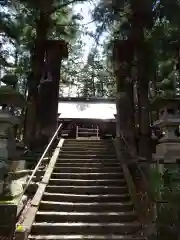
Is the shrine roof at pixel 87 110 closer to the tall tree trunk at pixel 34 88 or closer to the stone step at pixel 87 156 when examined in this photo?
the tall tree trunk at pixel 34 88

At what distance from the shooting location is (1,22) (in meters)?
11.3

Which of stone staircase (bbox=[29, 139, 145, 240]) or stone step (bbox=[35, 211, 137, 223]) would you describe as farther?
stone step (bbox=[35, 211, 137, 223])

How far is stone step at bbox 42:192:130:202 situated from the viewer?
7.38m

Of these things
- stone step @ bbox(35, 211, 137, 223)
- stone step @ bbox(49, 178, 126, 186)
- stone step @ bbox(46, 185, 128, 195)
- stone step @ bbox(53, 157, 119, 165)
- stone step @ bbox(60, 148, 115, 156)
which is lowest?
stone step @ bbox(35, 211, 137, 223)

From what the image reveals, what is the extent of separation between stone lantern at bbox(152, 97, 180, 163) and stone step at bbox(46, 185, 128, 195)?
4.16ft

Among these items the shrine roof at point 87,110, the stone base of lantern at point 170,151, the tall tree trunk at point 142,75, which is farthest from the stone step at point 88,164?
the shrine roof at point 87,110

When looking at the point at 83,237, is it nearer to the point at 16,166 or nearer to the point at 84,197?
the point at 84,197

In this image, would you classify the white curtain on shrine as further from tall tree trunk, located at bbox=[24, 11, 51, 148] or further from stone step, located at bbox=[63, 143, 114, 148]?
stone step, located at bbox=[63, 143, 114, 148]

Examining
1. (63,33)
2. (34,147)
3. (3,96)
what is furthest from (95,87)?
(3,96)

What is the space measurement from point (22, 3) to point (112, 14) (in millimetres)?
3439

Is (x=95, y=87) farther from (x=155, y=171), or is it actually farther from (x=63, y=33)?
(x=155, y=171)

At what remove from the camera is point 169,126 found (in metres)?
7.58

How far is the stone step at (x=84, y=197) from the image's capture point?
738 centimetres

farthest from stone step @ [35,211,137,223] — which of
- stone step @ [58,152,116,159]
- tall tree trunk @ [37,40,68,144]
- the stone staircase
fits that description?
tall tree trunk @ [37,40,68,144]
